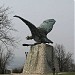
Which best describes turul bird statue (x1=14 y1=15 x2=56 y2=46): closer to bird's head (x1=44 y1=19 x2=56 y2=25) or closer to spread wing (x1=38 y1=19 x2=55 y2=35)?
spread wing (x1=38 y1=19 x2=55 y2=35)

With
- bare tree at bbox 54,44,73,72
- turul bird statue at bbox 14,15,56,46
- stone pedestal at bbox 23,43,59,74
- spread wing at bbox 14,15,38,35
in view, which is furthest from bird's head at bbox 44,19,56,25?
bare tree at bbox 54,44,73,72

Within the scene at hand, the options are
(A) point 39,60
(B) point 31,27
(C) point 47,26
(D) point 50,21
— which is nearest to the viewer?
(A) point 39,60

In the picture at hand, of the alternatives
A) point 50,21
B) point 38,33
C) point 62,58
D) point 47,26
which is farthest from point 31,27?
point 62,58

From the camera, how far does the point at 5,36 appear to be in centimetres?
2434

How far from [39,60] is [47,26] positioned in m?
5.83

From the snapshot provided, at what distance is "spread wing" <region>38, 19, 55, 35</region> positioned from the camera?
3281 centimetres

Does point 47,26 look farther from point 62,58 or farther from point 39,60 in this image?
point 62,58

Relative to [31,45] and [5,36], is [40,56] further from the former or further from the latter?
[5,36]

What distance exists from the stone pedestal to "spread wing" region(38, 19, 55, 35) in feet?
9.16

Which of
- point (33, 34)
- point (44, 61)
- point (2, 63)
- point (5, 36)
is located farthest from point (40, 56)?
point (2, 63)

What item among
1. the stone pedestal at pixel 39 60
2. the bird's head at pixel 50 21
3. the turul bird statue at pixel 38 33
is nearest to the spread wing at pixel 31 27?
the turul bird statue at pixel 38 33

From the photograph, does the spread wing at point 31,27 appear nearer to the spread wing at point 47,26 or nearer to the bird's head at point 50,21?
the spread wing at point 47,26

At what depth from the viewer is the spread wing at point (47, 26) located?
1292 inches

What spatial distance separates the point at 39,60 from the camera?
30.2 metres
